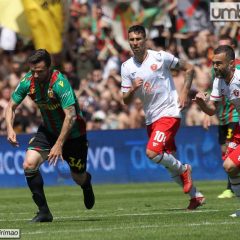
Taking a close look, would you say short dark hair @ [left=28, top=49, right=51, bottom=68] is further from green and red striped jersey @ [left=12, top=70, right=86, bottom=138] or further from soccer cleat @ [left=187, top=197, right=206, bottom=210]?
soccer cleat @ [left=187, top=197, right=206, bottom=210]

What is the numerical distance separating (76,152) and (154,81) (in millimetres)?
1812

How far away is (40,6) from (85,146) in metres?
11.6

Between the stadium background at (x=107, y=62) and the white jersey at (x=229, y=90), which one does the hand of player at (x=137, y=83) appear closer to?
the white jersey at (x=229, y=90)

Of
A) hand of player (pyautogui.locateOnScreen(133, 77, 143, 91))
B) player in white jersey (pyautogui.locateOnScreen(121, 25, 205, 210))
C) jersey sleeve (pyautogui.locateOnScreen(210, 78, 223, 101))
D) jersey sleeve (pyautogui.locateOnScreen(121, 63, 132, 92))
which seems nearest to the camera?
jersey sleeve (pyautogui.locateOnScreen(210, 78, 223, 101))

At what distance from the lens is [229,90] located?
534 inches

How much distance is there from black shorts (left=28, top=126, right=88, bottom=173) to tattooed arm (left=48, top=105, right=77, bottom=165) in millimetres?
736

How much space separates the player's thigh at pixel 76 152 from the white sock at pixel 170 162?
110 centimetres

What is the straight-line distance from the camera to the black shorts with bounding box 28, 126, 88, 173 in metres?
13.9

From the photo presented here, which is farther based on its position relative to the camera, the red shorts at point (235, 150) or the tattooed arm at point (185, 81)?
the tattooed arm at point (185, 81)

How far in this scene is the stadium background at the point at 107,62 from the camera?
25.5m

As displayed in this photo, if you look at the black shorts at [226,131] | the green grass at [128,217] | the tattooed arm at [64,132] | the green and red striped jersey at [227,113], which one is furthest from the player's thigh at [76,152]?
the green and red striped jersey at [227,113]

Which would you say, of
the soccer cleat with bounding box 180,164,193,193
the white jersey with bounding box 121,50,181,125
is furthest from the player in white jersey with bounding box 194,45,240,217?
the white jersey with bounding box 121,50,181,125

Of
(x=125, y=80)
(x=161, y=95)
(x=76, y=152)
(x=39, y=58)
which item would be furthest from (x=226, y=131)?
(x=39, y=58)

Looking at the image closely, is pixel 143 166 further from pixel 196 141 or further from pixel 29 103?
pixel 29 103
